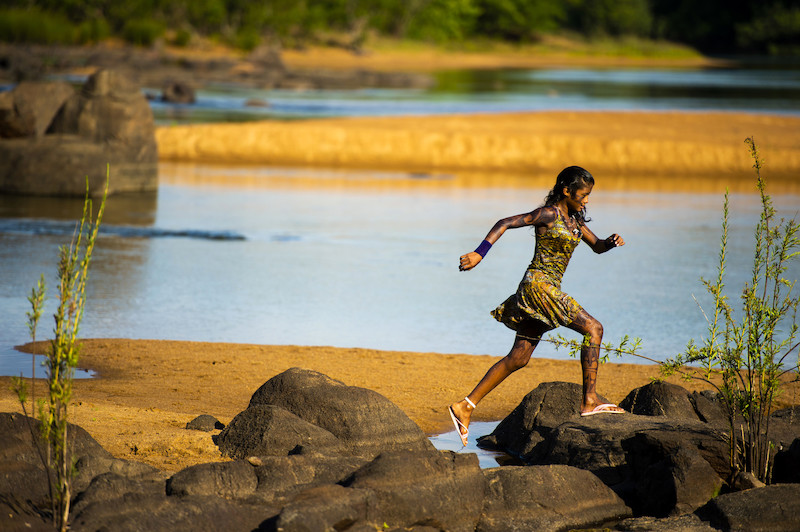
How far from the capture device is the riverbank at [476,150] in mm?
24172

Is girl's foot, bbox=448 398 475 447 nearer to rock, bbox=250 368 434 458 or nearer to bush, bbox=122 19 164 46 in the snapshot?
rock, bbox=250 368 434 458

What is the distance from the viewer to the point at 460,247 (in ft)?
48.6

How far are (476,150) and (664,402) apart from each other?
1855cm

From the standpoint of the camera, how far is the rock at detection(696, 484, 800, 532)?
5109mm

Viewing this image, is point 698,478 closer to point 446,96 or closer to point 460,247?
point 460,247

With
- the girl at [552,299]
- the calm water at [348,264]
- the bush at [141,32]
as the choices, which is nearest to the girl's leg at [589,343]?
the girl at [552,299]

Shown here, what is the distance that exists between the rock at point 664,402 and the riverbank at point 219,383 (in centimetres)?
97

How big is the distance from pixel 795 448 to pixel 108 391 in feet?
14.5

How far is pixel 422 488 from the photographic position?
16.5 feet

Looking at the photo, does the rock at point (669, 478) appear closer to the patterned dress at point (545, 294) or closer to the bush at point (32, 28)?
the patterned dress at point (545, 294)

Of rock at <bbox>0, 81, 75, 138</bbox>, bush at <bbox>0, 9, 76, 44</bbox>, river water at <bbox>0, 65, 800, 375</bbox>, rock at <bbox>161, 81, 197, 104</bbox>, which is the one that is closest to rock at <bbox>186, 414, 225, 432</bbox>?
river water at <bbox>0, 65, 800, 375</bbox>

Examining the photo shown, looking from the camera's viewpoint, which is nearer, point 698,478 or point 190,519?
point 190,519

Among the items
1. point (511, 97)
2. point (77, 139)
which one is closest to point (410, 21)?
point (511, 97)

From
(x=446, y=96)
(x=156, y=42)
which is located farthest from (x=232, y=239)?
(x=156, y=42)
